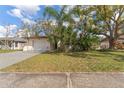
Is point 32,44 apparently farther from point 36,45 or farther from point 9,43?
point 9,43

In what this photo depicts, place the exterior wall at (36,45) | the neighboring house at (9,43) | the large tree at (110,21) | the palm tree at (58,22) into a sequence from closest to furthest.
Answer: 1. the palm tree at (58,22)
2. the large tree at (110,21)
3. the exterior wall at (36,45)
4. the neighboring house at (9,43)

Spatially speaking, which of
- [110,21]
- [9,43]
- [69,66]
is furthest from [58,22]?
[9,43]

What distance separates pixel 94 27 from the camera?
18719mm

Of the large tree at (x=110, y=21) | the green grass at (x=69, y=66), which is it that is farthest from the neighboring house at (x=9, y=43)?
the green grass at (x=69, y=66)

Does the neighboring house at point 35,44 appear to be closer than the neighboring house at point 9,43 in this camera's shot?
Yes

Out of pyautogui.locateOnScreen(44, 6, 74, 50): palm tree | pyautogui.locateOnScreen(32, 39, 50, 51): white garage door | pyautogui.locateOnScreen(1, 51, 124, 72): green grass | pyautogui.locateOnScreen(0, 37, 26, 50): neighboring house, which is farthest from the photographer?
pyautogui.locateOnScreen(0, 37, 26, 50): neighboring house

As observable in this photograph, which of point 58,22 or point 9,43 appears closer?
point 58,22

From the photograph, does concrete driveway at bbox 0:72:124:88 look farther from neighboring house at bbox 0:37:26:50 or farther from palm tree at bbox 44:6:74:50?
neighboring house at bbox 0:37:26:50

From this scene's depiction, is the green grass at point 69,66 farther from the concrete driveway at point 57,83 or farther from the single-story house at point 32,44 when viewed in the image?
the single-story house at point 32,44

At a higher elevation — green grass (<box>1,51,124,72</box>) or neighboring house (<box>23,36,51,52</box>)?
neighboring house (<box>23,36,51,52</box>)

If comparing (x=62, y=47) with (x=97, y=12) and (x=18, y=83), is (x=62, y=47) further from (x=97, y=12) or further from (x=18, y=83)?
(x=18, y=83)

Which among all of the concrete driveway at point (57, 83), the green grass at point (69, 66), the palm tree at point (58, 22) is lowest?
the concrete driveway at point (57, 83)

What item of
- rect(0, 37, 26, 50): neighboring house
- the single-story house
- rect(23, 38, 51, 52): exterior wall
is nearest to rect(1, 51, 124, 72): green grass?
the single-story house

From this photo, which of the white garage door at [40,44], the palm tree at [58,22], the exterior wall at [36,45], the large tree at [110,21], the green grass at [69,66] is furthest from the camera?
the exterior wall at [36,45]
